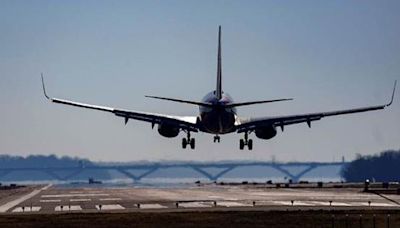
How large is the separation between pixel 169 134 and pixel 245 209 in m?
35.1

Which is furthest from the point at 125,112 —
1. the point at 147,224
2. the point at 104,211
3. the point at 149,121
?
the point at 147,224

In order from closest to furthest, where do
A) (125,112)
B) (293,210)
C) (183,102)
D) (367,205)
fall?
1. (293,210)
2. (367,205)
3. (183,102)
4. (125,112)

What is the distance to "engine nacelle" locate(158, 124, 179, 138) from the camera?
118m

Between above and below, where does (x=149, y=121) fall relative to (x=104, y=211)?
above

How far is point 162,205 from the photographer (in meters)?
96.2

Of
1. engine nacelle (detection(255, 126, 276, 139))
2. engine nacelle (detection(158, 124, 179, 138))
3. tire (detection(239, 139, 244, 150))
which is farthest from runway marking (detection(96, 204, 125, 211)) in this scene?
tire (detection(239, 139, 244, 150))

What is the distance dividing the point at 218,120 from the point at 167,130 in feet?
34.9

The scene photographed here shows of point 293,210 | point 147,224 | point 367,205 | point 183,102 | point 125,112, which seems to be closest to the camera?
point 147,224

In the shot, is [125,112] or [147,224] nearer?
[147,224]

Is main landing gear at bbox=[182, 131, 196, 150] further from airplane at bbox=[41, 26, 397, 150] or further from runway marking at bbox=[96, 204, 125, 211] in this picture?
runway marking at bbox=[96, 204, 125, 211]

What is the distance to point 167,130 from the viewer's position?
118062 mm

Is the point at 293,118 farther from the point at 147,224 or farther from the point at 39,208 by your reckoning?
the point at 147,224

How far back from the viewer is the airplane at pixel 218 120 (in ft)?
360

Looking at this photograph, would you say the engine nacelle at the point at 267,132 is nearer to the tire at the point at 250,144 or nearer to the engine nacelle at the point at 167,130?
the tire at the point at 250,144
